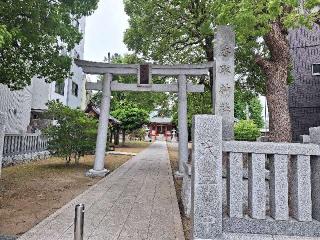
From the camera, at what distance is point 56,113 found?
14.5m

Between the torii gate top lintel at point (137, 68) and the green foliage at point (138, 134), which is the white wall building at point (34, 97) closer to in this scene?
the torii gate top lintel at point (137, 68)

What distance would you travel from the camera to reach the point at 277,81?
310 inches

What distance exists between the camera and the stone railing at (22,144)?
545 inches

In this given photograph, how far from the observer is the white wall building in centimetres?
1894

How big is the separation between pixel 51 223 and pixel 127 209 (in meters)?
1.75

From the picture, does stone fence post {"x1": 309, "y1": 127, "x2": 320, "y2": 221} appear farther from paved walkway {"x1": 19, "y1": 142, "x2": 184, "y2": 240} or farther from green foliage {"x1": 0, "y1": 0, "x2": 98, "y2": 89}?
green foliage {"x1": 0, "y1": 0, "x2": 98, "y2": 89}

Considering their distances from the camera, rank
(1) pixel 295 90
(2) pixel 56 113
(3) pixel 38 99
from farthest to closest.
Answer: (3) pixel 38 99 → (1) pixel 295 90 → (2) pixel 56 113

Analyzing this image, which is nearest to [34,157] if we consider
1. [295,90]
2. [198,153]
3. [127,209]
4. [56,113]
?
[56,113]

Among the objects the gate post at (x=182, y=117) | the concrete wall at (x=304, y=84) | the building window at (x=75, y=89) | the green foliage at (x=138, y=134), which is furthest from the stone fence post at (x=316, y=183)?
the green foliage at (x=138, y=134)

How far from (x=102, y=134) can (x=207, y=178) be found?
379 inches

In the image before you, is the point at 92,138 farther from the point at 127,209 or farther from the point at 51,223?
the point at 51,223

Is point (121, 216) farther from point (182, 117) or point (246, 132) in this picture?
point (246, 132)

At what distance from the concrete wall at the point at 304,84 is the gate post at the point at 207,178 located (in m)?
17.8

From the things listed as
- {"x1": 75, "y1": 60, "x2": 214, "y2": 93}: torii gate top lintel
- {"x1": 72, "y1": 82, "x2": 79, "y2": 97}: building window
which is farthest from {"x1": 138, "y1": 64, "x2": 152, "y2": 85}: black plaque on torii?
Answer: {"x1": 72, "y1": 82, "x2": 79, "y2": 97}: building window
